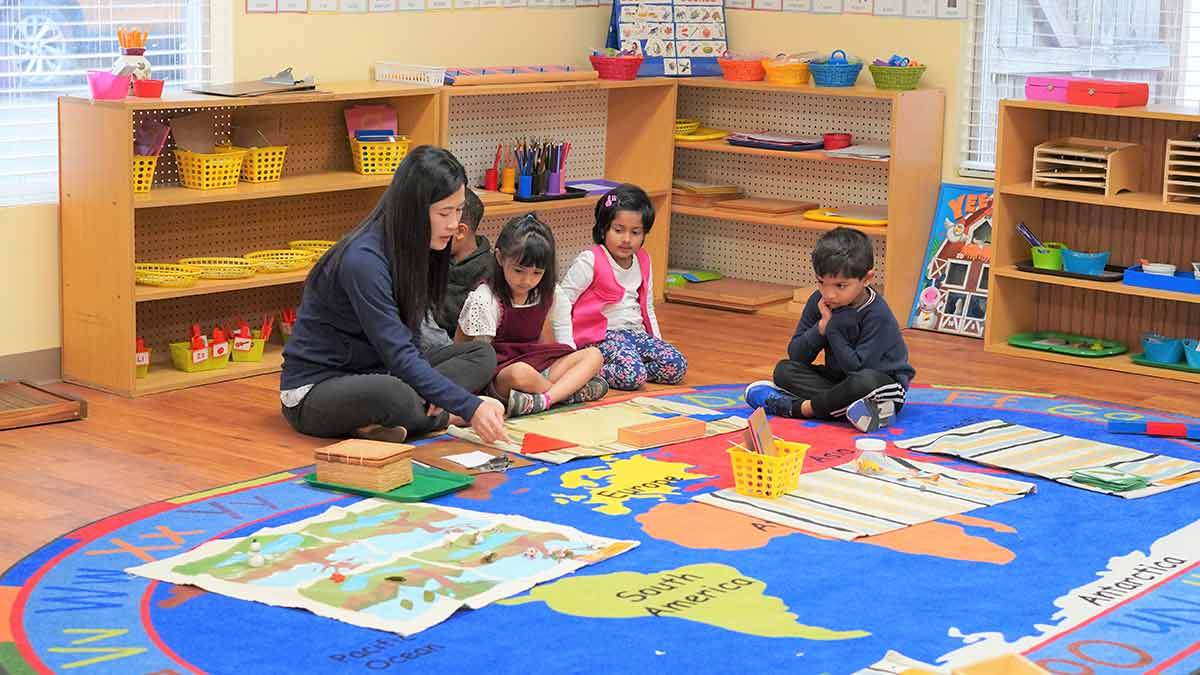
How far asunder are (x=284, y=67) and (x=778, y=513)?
125 inches

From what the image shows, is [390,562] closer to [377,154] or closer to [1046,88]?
[377,154]

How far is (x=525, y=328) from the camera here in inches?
223

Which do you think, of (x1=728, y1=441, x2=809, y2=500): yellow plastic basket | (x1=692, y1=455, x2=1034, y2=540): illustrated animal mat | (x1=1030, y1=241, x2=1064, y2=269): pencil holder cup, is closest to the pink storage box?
(x1=1030, y1=241, x2=1064, y2=269): pencil holder cup

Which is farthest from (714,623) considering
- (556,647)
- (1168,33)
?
(1168,33)

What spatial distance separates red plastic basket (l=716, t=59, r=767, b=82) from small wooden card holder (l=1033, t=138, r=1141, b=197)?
56.3 inches

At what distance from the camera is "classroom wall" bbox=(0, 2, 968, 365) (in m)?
5.76

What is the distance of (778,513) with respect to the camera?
4.26 m

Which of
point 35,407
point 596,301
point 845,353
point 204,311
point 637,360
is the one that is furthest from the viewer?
point 204,311

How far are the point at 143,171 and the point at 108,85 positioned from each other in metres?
0.34

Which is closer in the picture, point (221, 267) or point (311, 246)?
point (221, 267)

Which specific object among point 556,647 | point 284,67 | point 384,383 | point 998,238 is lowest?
point 556,647

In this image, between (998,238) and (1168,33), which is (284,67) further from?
(1168,33)

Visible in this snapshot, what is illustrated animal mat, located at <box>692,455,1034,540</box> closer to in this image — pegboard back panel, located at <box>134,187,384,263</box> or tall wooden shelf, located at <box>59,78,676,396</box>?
tall wooden shelf, located at <box>59,78,676,396</box>

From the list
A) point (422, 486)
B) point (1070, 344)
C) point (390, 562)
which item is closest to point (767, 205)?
point (1070, 344)
